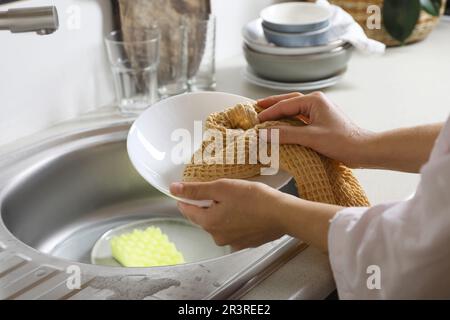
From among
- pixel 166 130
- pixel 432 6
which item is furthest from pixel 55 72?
pixel 432 6

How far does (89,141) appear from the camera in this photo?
51.4 inches

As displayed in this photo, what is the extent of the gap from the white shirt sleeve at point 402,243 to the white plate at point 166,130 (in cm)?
35

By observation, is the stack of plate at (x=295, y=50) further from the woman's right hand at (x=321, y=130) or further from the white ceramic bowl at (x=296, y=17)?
the woman's right hand at (x=321, y=130)

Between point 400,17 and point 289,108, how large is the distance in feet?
2.30

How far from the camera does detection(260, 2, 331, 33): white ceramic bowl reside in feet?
4.77

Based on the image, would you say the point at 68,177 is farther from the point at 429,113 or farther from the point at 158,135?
the point at 429,113

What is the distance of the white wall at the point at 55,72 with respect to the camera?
123 centimetres

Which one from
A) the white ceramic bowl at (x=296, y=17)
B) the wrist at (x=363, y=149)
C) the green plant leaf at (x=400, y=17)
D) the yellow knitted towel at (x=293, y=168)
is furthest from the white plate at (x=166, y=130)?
→ the green plant leaf at (x=400, y=17)

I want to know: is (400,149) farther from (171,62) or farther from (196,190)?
(171,62)

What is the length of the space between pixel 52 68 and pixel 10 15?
0.29 m

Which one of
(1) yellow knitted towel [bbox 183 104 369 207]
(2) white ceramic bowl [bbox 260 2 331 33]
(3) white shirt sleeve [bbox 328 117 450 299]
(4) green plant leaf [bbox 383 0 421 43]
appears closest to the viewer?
(3) white shirt sleeve [bbox 328 117 450 299]

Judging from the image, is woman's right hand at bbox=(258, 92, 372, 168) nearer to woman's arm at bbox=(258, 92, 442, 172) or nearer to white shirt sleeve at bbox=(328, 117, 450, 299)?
woman's arm at bbox=(258, 92, 442, 172)

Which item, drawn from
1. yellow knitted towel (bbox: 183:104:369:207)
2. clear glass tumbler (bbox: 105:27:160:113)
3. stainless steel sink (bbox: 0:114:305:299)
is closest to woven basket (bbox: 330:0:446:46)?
clear glass tumbler (bbox: 105:27:160:113)
